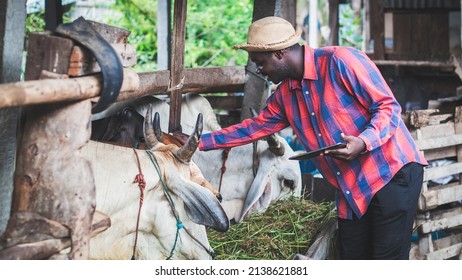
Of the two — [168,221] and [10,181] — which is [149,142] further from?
[10,181]

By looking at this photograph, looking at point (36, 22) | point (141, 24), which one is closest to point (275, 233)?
point (36, 22)

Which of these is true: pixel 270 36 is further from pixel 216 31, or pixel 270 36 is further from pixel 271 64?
pixel 216 31

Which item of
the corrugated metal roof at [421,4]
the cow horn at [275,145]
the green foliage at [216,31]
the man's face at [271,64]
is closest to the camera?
the man's face at [271,64]

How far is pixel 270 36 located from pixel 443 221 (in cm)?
243

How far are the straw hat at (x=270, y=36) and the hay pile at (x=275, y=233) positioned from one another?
4.25 ft

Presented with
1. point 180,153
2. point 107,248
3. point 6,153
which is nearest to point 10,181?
point 6,153

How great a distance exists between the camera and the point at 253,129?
4.61m

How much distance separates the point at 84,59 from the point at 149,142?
1177mm

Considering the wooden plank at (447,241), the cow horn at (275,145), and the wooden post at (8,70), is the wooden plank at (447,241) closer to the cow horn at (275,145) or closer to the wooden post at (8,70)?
the cow horn at (275,145)

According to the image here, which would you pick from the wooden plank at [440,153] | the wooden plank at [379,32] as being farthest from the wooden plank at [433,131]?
the wooden plank at [379,32]

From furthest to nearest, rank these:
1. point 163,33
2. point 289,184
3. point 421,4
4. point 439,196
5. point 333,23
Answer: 1. point 421,4
2. point 333,23
3. point 163,33
4. point 289,184
5. point 439,196

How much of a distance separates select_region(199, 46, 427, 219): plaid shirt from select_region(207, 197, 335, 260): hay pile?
53 cm

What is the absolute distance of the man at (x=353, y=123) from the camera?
4.00 meters

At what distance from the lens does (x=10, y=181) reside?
3719mm
